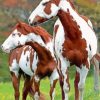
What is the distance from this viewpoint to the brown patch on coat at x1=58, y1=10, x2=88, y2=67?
965cm

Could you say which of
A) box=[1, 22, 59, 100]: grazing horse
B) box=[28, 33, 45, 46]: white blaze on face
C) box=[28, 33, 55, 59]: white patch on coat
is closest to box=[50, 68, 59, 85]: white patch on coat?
box=[1, 22, 59, 100]: grazing horse

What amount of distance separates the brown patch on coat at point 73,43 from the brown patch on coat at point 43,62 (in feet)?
5.97

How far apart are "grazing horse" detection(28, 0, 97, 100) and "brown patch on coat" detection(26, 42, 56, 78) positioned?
161 cm

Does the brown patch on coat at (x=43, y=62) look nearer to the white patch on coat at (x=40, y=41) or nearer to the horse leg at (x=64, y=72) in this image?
the white patch on coat at (x=40, y=41)

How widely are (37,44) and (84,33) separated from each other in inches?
79.1

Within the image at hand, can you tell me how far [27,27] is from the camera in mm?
11398

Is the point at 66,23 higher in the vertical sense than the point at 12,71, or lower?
higher

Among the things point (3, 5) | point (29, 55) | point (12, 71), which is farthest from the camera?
point (3, 5)

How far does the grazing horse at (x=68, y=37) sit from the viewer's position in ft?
31.5

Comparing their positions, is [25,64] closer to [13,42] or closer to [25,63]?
[25,63]

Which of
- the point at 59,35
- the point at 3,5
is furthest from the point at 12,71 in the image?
the point at 3,5

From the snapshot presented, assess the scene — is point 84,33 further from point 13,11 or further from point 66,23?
point 13,11

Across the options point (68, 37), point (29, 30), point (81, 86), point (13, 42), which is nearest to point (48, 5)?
point (68, 37)

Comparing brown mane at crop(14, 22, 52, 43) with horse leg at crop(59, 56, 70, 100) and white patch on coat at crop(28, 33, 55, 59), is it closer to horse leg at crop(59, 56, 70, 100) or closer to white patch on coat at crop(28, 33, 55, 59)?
white patch on coat at crop(28, 33, 55, 59)
